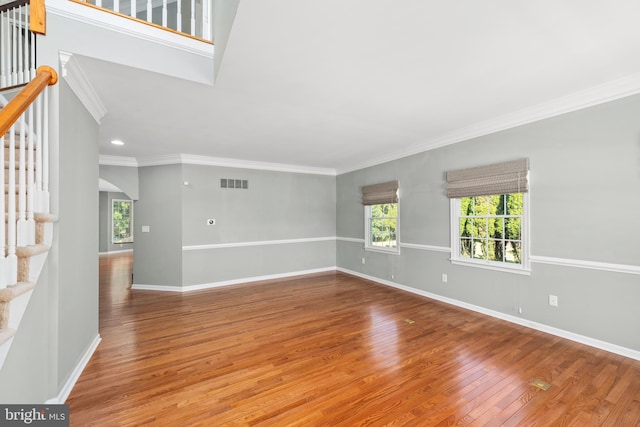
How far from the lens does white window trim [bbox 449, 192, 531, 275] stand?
3.19 meters

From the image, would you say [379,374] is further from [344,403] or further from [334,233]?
[334,233]

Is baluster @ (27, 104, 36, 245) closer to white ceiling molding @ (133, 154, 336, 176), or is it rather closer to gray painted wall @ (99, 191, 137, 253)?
white ceiling molding @ (133, 154, 336, 176)

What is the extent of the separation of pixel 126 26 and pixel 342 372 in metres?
3.35

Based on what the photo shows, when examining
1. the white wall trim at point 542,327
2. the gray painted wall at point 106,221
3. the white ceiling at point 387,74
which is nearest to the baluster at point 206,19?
the white ceiling at point 387,74

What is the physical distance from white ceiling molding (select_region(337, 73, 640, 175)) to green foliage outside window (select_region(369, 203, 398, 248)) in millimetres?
1354

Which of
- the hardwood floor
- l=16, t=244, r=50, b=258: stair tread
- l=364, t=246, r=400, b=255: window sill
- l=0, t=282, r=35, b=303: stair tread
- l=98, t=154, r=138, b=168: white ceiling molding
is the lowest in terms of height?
the hardwood floor

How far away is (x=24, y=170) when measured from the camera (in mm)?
1506

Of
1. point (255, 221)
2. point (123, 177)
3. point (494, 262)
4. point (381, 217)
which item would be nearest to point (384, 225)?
point (381, 217)

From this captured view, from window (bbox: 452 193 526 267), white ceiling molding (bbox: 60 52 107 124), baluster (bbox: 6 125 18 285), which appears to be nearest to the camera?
baluster (bbox: 6 125 18 285)

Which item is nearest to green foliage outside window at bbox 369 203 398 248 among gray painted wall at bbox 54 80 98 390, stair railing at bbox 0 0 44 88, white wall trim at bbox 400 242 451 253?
white wall trim at bbox 400 242 451 253

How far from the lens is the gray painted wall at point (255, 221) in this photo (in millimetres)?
5039

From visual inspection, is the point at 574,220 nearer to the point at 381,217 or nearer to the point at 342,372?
the point at 342,372

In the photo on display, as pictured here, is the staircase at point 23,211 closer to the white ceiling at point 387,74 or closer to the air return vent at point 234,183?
the white ceiling at point 387,74

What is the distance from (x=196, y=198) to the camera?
5043 millimetres
